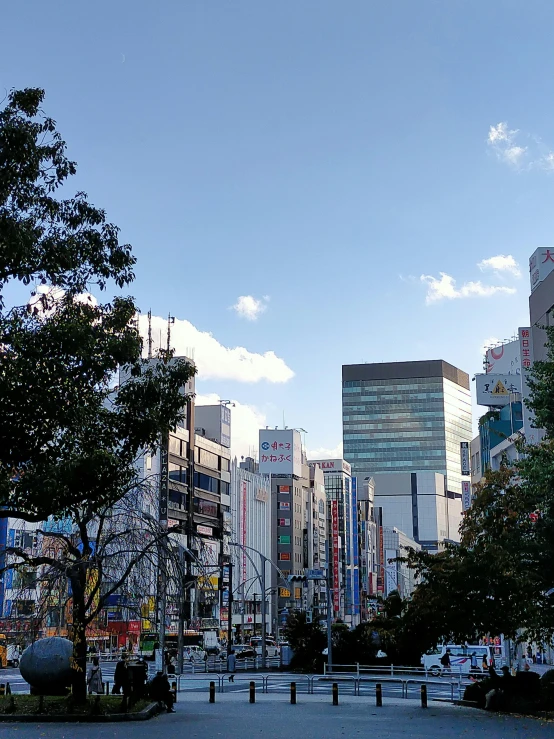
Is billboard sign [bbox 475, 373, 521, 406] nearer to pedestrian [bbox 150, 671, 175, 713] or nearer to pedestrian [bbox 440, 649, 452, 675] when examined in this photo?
pedestrian [bbox 440, 649, 452, 675]

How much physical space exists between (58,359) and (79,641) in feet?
39.6

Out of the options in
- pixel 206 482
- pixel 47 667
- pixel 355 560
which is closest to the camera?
pixel 47 667

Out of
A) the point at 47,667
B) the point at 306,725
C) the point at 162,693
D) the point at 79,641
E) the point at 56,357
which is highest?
the point at 56,357

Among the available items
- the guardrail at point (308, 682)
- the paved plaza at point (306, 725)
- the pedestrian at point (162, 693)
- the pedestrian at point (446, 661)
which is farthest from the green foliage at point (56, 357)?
the pedestrian at point (446, 661)

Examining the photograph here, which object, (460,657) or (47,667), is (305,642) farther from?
(47,667)

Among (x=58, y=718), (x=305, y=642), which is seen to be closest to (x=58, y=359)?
(x=58, y=718)

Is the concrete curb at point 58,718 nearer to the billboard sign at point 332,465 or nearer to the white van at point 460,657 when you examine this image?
the white van at point 460,657

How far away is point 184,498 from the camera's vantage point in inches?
4122

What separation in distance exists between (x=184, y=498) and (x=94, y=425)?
88.0 meters

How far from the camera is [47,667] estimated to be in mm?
28422

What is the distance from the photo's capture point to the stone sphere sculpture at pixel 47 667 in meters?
28.5

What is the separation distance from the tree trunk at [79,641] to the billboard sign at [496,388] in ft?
269

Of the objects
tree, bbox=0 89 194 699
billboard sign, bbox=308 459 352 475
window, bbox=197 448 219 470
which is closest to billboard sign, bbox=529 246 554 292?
window, bbox=197 448 219 470

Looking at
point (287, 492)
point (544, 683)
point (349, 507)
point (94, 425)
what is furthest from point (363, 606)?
point (94, 425)
